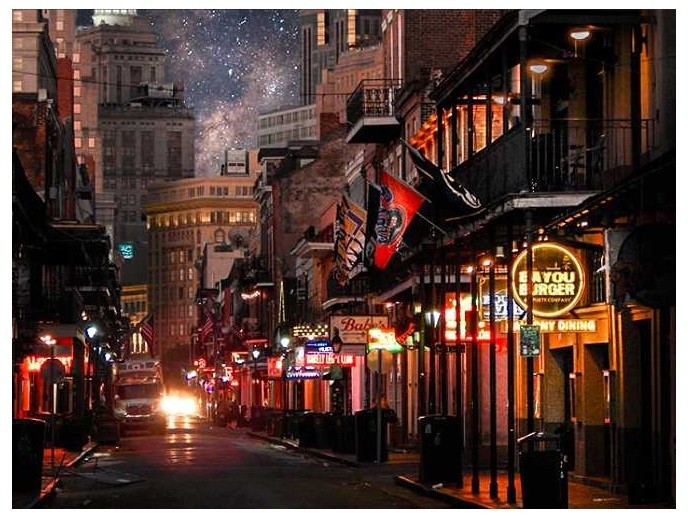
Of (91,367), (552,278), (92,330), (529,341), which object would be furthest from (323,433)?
(91,367)

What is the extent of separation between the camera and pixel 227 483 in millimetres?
32000

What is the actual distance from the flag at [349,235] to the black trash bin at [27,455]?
13632mm

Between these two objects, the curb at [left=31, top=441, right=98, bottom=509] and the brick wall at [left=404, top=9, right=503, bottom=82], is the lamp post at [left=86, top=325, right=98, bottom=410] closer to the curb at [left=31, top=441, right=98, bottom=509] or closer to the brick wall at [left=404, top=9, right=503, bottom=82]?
the brick wall at [left=404, top=9, right=503, bottom=82]

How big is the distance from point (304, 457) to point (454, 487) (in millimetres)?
17247

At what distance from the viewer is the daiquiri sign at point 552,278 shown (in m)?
25.2

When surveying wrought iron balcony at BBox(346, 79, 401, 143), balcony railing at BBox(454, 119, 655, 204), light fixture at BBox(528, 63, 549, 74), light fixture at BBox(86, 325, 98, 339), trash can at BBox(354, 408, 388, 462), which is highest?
wrought iron balcony at BBox(346, 79, 401, 143)

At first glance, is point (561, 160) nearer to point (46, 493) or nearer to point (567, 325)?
point (567, 325)

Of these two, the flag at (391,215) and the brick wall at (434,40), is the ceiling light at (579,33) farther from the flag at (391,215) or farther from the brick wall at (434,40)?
the brick wall at (434,40)

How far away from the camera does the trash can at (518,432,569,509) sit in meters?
21.4

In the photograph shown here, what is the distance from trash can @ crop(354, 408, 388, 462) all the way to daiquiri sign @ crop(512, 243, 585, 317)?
1584 centimetres

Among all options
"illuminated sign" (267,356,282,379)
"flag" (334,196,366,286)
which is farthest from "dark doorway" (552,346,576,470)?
"illuminated sign" (267,356,282,379)

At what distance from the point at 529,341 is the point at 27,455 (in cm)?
892

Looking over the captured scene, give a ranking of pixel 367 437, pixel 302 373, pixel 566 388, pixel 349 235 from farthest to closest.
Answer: pixel 302 373 < pixel 349 235 < pixel 367 437 < pixel 566 388
